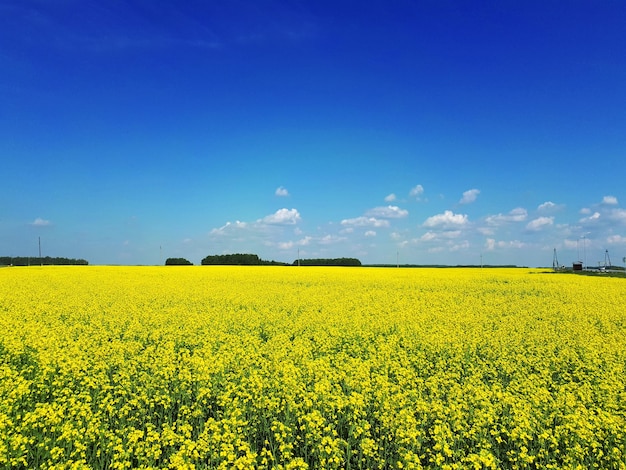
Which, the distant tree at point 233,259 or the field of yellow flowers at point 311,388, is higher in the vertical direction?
the distant tree at point 233,259

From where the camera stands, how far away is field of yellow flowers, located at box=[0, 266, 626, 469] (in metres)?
6.32

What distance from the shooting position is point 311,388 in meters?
7.94

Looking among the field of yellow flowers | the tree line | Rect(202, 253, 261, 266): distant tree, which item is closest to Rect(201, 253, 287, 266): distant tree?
Rect(202, 253, 261, 266): distant tree

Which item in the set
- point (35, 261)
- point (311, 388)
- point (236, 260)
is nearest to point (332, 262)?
point (236, 260)

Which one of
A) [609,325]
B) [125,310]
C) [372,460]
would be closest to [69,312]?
[125,310]

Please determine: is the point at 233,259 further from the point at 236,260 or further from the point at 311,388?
the point at 311,388

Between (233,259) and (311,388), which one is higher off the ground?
(233,259)

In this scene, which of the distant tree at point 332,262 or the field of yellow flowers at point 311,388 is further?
the distant tree at point 332,262

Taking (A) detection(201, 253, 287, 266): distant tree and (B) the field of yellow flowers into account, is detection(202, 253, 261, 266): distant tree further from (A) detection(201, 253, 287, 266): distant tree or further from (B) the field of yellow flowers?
(B) the field of yellow flowers

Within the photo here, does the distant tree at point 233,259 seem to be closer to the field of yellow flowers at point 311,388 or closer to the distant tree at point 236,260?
the distant tree at point 236,260

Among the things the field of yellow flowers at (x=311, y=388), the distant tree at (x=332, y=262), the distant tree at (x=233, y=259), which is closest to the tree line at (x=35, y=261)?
the distant tree at (x=233, y=259)

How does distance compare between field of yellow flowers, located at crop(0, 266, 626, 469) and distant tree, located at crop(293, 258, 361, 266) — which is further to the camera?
distant tree, located at crop(293, 258, 361, 266)

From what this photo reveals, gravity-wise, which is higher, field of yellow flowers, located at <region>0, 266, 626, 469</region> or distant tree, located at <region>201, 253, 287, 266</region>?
distant tree, located at <region>201, 253, 287, 266</region>

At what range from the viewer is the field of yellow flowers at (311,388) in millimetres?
6316
